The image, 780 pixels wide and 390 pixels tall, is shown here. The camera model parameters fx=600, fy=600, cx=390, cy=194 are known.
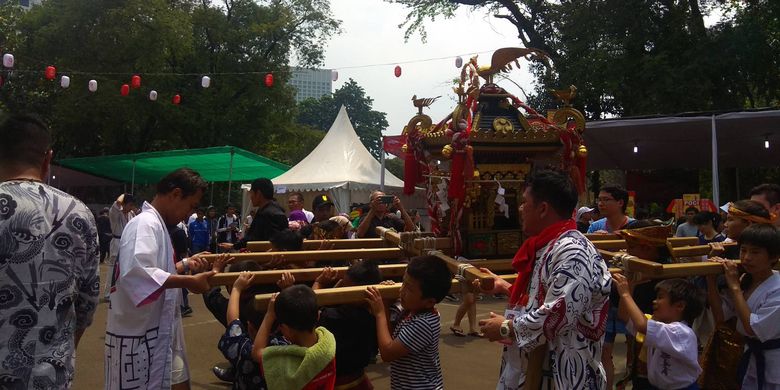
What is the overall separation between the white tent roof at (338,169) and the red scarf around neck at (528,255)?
12.5 m

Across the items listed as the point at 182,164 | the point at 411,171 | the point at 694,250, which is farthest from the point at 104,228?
the point at 694,250

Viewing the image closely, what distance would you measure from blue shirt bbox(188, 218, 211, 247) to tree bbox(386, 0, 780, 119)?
880 centimetres

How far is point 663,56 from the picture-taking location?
14273 millimetres

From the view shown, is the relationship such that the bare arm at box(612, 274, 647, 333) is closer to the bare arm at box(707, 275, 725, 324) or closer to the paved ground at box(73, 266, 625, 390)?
the bare arm at box(707, 275, 725, 324)

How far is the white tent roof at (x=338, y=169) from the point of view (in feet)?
49.6

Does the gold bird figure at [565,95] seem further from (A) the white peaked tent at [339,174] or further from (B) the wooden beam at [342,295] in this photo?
(A) the white peaked tent at [339,174]

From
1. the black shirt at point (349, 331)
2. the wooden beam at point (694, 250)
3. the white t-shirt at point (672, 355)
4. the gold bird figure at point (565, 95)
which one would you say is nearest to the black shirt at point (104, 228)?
the gold bird figure at point (565, 95)

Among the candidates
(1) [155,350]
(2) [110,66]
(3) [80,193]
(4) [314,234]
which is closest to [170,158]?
(2) [110,66]

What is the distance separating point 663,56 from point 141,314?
14335mm

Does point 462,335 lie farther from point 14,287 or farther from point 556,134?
point 14,287

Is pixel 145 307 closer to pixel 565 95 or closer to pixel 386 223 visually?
pixel 565 95

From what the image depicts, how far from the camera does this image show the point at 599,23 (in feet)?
51.9

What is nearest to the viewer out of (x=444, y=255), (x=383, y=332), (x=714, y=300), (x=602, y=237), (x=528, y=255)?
(x=528, y=255)

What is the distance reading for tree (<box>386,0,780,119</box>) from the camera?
13930 millimetres
